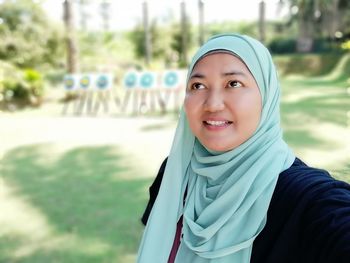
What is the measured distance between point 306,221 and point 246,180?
0.38 ft

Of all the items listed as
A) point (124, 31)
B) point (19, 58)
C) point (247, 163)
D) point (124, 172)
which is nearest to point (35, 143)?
point (124, 172)

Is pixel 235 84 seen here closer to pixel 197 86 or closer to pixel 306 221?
pixel 197 86

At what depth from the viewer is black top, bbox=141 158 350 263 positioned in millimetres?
598

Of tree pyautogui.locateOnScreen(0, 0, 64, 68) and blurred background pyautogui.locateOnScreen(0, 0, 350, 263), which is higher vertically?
tree pyautogui.locateOnScreen(0, 0, 64, 68)

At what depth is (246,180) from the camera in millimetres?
702

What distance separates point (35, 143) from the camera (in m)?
4.68

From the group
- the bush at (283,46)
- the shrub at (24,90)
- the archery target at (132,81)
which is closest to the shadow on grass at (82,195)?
the archery target at (132,81)

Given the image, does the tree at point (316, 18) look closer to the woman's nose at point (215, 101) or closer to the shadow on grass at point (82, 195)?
the shadow on grass at point (82, 195)

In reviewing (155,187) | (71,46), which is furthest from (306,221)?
(71,46)

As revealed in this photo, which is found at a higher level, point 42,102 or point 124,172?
point 124,172

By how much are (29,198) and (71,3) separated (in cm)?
635

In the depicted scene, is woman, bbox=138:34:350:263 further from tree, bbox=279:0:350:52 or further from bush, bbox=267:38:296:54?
bush, bbox=267:38:296:54

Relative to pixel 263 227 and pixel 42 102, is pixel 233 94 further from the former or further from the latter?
pixel 42 102

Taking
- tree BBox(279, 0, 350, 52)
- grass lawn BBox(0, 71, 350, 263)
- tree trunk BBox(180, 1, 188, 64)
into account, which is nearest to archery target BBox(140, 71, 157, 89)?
grass lawn BBox(0, 71, 350, 263)
